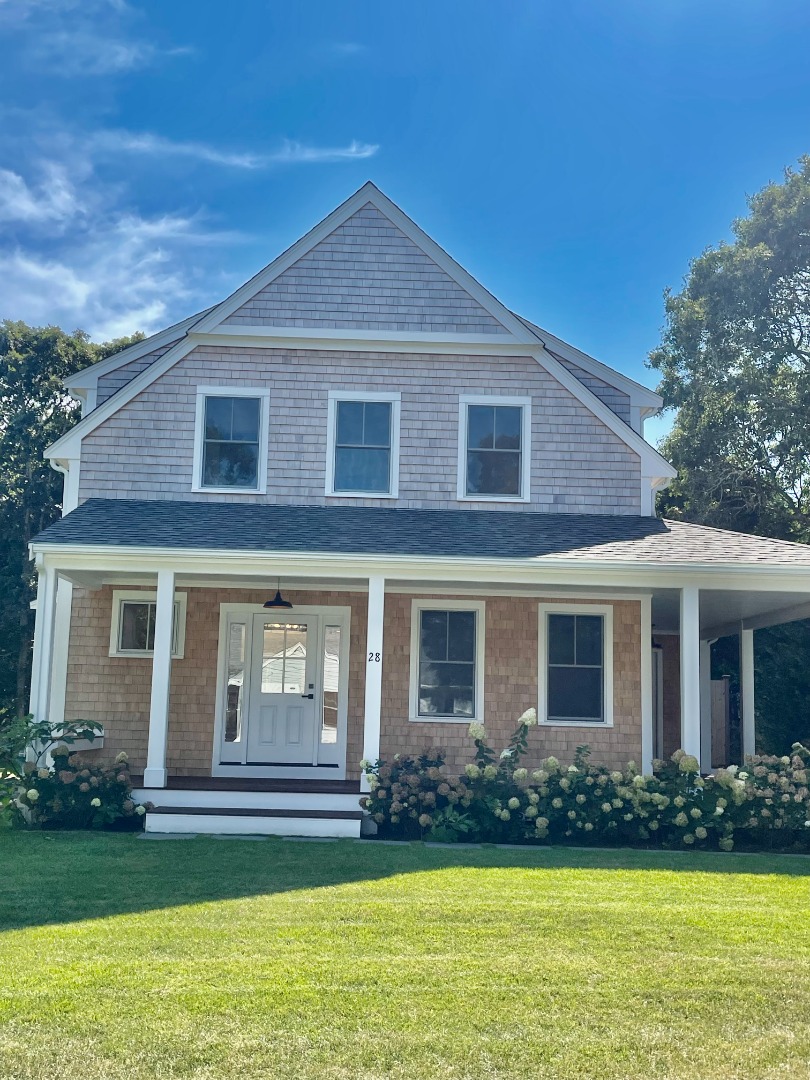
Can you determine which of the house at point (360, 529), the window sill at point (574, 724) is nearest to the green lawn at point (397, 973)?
the house at point (360, 529)

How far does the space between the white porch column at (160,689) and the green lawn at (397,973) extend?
8.87ft

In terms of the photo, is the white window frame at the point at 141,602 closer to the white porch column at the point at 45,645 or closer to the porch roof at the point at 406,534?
the porch roof at the point at 406,534

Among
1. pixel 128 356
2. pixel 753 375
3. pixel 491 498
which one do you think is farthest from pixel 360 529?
pixel 753 375

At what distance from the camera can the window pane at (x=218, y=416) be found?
13.8m

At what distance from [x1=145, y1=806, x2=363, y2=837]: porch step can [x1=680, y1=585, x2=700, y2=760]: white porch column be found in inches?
151

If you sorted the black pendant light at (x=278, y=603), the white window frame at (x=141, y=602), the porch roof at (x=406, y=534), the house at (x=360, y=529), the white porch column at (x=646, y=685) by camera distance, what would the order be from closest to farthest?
the porch roof at (x=406, y=534), the house at (x=360, y=529), the black pendant light at (x=278, y=603), the white porch column at (x=646, y=685), the white window frame at (x=141, y=602)

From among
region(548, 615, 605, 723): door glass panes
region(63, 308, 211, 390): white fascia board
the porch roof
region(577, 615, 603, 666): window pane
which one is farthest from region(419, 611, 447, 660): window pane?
region(63, 308, 211, 390): white fascia board

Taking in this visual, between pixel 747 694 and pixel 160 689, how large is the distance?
812 cm

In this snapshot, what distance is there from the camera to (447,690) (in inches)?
513

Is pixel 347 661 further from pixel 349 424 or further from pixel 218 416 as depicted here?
pixel 218 416

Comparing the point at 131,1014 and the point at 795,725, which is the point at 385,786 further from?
the point at 795,725

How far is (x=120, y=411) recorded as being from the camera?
13.7 metres

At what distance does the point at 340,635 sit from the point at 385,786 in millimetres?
2988

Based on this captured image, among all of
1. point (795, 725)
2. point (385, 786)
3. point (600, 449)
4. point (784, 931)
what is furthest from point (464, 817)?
point (795, 725)
